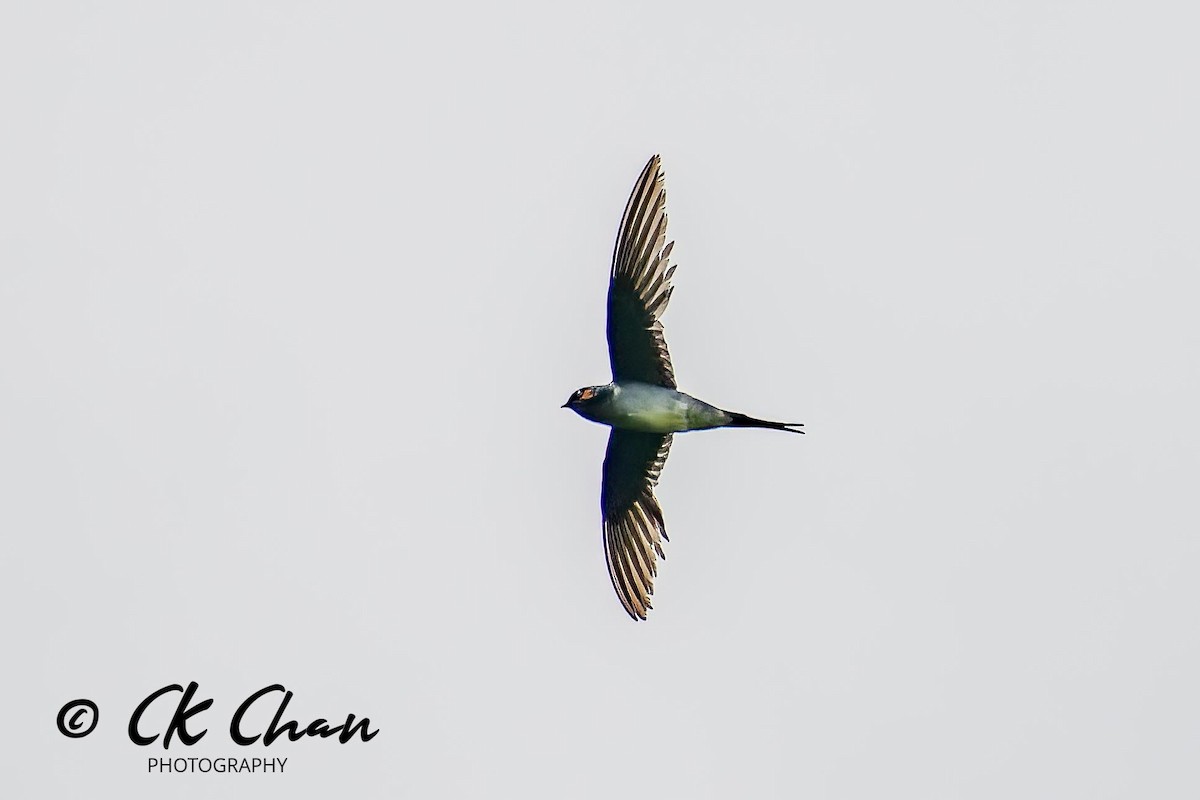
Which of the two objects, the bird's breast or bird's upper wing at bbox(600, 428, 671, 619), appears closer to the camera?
the bird's breast

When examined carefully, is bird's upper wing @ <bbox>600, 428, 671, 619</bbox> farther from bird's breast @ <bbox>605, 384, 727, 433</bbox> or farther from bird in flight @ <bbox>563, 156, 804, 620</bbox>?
bird's breast @ <bbox>605, 384, 727, 433</bbox>

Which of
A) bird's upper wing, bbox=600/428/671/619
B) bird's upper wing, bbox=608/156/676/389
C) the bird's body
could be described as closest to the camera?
bird's upper wing, bbox=608/156/676/389

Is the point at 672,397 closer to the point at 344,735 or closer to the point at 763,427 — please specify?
the point at 763,427

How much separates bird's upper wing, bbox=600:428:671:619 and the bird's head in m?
0.82

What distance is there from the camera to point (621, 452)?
42.5 feet

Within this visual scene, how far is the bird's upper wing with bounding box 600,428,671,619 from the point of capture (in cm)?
1298

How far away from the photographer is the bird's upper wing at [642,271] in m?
11.8

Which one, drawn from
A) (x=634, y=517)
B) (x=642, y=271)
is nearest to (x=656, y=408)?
(x=642, y=271)

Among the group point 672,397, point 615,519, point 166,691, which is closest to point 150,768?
point 166,691

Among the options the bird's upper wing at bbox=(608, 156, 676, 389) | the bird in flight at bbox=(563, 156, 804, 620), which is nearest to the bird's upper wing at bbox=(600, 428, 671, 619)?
the bird in flight at bbox=(563, 156, 804, 620)

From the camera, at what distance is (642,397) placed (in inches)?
478

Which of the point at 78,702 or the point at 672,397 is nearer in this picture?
the point at 672,397

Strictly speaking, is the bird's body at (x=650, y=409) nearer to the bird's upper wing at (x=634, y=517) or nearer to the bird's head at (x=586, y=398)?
the bird's head at (x=586, y=398)

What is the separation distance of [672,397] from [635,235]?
1.14 m
